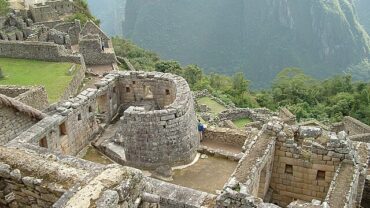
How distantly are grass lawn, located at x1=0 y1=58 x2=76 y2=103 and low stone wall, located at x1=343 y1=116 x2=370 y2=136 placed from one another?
17.5m

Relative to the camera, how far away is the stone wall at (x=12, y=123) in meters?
10.5

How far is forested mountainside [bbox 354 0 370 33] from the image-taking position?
129 metres

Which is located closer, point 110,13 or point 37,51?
point 37,51

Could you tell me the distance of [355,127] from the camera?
28047 mm

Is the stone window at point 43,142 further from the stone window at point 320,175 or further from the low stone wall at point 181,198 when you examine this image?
the stone window at point 320,175

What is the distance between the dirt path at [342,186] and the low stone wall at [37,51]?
2021 centimetres

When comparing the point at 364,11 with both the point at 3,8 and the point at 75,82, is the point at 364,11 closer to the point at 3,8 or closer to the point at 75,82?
the point at 3,8

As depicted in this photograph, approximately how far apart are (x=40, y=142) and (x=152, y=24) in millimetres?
104743

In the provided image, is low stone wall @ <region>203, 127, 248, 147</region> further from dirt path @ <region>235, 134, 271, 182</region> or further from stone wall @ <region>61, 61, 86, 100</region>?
stone wall @ <region>61, 61, 86, 100</region>

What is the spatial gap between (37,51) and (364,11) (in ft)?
419

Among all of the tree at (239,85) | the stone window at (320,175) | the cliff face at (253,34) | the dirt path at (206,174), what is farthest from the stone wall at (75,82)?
the cliff face at (253,34)

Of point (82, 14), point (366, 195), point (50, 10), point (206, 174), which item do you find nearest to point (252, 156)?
point (206, 174)

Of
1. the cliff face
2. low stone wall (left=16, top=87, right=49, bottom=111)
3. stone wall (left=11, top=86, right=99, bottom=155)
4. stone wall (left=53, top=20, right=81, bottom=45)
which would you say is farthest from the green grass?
the cliff face

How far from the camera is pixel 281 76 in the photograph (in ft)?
174
